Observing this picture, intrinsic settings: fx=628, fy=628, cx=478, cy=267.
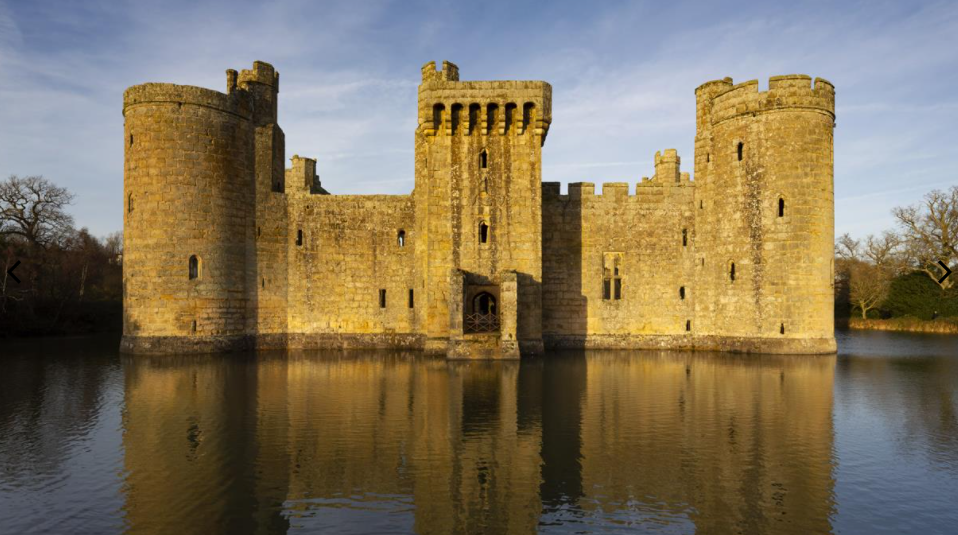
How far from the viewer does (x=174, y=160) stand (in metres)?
26.1

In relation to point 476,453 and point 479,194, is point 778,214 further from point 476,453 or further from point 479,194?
point 476,453

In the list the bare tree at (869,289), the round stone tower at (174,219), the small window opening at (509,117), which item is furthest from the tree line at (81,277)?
the small window opening at (509,117)

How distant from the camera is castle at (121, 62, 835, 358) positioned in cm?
2600

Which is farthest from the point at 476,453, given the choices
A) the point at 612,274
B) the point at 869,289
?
the point at 869,289

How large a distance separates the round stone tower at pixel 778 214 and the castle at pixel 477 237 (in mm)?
65

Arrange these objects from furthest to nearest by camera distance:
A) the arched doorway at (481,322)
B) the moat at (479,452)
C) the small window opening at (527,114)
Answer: the arched doorway at (481,322) → the small window opening at (527,114) → the moat at (479,452)

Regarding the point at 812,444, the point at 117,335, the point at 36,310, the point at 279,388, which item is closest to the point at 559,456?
the point at 812,444

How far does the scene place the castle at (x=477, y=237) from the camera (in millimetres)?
26000

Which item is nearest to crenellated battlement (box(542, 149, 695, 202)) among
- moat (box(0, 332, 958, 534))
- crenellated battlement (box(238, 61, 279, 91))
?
moat (box(0, 332, 958, 534))

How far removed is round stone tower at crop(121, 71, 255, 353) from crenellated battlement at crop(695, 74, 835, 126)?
22.0m

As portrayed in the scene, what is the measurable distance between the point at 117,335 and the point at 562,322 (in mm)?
29194

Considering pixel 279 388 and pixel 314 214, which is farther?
pixel 314 214

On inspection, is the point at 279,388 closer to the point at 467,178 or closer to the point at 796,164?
the point at 467,178

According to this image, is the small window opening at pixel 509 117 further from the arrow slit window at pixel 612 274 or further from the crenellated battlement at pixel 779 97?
the crenellated battlement at pixel 779 97
